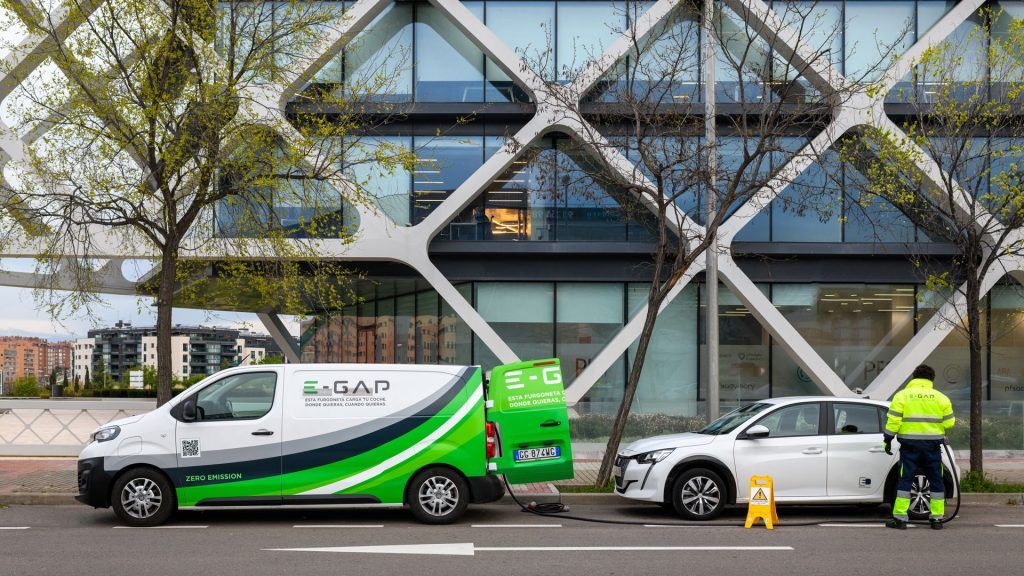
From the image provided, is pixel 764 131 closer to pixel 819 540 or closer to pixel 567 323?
pixel 819 540

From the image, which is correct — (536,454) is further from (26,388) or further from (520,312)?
(26,388)

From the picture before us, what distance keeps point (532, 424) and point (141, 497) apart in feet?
14.9

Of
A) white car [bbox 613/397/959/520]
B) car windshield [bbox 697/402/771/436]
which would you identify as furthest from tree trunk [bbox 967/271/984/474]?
car windshield [bbox 697/402/771/436]

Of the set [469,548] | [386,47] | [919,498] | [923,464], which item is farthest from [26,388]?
[923,464]

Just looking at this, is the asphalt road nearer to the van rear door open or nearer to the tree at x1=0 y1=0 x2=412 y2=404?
the van rear door open

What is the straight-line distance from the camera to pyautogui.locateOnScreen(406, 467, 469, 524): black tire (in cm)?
1088

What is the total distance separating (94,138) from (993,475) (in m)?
14.7

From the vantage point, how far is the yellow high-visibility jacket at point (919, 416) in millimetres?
10680

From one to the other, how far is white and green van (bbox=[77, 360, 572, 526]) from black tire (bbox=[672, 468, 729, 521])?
1421 millimetres

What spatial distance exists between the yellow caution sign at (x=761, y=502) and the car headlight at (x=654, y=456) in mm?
1035

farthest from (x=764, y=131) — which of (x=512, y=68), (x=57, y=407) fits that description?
(x=57, y=407)

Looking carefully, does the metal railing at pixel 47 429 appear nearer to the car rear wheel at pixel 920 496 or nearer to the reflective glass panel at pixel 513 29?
the reflective glass panel at pixel 513 29

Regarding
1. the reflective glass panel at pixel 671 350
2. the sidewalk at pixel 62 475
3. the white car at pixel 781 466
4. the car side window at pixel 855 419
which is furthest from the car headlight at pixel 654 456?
the reflective glass panel at pixel 671 350

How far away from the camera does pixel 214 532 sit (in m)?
10.4
